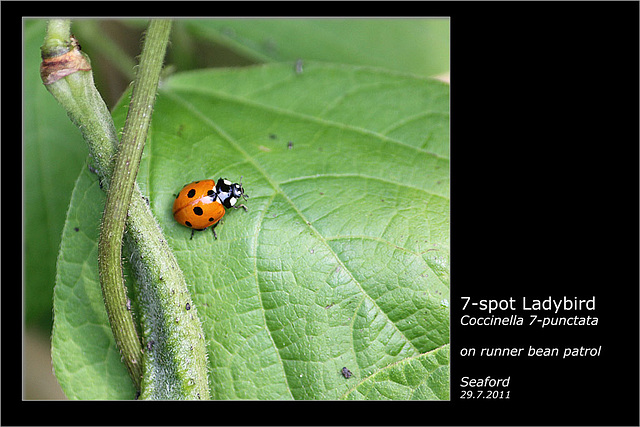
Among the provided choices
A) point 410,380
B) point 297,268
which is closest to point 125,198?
point 297,268

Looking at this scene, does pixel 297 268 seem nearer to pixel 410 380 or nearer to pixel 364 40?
pixel 410 380

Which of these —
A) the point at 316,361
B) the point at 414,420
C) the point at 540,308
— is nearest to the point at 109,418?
the point at 316,361

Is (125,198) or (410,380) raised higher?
(125,198)

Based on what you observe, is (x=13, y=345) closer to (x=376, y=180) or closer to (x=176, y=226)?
(x=176, y=226)

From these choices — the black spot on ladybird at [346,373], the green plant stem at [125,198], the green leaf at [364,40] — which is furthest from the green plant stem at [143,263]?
the green leaf at [364,40]

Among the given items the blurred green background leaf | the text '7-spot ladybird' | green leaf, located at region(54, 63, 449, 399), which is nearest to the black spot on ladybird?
green leaf, located at region(54, 63, 449, 399)

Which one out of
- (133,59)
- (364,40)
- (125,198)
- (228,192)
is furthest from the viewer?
(364,40)

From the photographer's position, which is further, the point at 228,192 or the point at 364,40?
the point at 364,40
